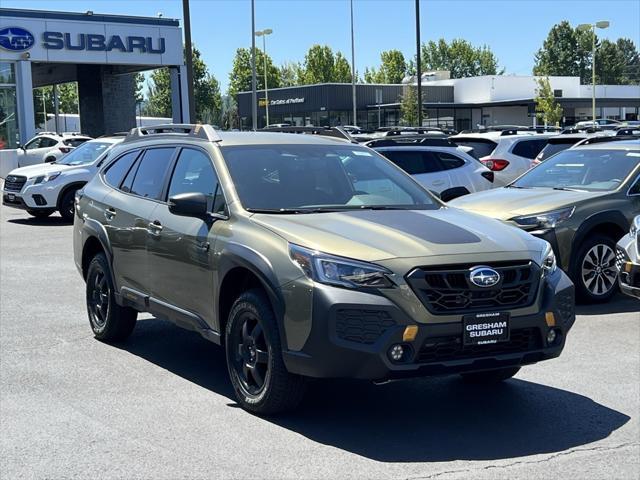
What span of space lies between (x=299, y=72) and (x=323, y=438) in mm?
103562

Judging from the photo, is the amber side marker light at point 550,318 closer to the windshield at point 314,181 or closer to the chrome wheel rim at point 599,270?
the windshield at point 314,181

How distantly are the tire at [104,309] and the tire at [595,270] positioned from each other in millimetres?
4792

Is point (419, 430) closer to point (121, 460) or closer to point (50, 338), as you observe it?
point (121, 460)

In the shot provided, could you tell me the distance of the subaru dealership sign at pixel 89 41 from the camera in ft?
109

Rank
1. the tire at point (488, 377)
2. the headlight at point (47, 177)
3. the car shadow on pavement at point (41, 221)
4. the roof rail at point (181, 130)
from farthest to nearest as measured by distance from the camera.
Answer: the car shadow on pavement at point (41, 221)
the headlight at point (47, 177)
the roof rail at point (181, 130)
the tire at point (488, 377)

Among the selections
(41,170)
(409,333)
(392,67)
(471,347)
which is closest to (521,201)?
(471,347)

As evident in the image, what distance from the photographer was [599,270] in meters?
9.66

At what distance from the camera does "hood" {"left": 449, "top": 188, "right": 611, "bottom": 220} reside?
31.2ft

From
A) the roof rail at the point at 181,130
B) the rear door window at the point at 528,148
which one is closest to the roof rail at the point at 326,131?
the roof rail at the point at 181,130

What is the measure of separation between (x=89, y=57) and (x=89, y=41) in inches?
25.0

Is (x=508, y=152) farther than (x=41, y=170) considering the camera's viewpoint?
No

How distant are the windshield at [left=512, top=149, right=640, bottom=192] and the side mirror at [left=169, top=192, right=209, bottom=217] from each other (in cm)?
568

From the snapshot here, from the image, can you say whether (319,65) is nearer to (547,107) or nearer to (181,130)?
(547,107)

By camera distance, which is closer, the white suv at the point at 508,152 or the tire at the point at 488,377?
the tire at the point at 488,377
